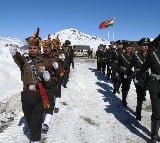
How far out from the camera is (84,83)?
62.9 ft

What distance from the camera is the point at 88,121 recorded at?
36.0 ft

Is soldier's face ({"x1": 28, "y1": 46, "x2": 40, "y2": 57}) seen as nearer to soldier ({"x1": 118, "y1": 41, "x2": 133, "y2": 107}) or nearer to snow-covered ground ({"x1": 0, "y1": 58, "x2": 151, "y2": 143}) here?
snow-covered ground ({"x1": 0, "y1": 58, "x2": 151, "y2": 143})

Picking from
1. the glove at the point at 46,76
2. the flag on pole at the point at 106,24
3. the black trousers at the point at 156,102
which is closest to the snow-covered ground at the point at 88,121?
the black trousers at the point at 156,102

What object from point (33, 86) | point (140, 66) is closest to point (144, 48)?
point (140, 66)

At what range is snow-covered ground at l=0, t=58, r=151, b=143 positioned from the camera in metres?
9.11

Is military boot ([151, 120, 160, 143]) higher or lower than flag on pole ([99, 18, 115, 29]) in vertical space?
lower

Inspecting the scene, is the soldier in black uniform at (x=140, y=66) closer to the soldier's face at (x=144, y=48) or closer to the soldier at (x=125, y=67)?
the soldier's face at (x=144, y=48)

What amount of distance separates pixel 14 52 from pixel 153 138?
359cm

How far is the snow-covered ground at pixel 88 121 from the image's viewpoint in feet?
29.9

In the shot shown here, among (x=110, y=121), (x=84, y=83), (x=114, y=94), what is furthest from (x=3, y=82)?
(x=110, y=121)

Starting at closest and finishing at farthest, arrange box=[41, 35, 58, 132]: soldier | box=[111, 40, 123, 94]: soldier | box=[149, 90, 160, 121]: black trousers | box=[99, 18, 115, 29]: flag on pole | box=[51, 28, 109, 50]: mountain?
box=[149, 90, 160, 121]: black trousers < box=[41, 35, 58, 132]: soldier < box=[111, 40, 123, 94]: soldier < box=[99, 18, 115, 29]: flag on pole < box=[51, 28, 109, 50]: mountain

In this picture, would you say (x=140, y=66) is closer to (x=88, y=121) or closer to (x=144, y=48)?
(x=144, y=48)

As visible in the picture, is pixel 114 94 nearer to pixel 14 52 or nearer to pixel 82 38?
pixel 14 52

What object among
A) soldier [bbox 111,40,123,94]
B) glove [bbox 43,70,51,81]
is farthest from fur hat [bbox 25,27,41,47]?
soldier [bbox 111,40,123,94]
